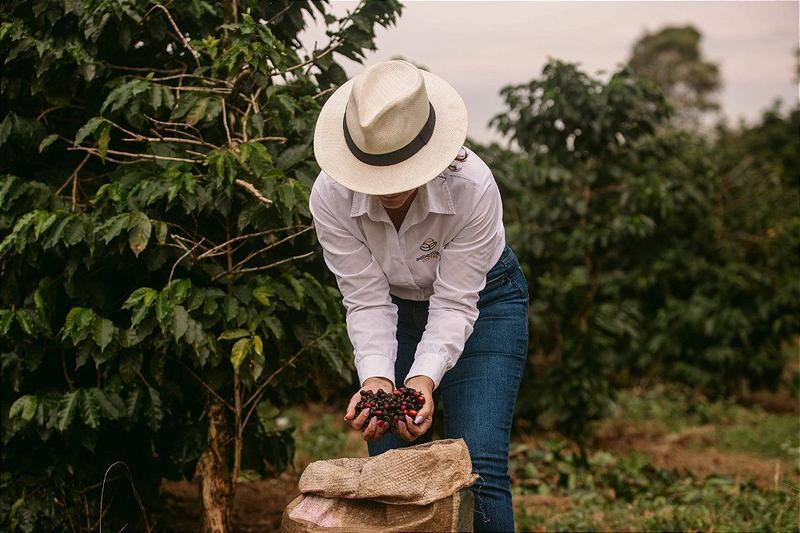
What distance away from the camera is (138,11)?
3.29m

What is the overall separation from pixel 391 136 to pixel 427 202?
0.29 meters

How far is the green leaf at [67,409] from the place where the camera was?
312cm

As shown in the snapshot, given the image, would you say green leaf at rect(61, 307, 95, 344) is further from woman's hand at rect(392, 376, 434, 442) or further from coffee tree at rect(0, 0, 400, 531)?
woman's hand at rect(392, 376, 434, 442)

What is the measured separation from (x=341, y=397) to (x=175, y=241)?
4.14m

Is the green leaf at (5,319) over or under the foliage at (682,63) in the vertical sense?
under

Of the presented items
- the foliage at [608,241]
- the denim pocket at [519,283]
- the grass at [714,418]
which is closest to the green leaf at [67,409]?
the denim pocket at [519,283]

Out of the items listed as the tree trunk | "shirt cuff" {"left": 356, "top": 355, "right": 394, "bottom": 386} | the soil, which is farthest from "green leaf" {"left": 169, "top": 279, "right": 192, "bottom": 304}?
the soil

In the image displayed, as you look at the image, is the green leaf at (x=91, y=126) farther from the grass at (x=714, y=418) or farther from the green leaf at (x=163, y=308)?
the grass at (x=714, y=418)

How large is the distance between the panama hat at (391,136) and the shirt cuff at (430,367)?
1.68 feet

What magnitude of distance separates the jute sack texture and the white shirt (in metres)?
0.35

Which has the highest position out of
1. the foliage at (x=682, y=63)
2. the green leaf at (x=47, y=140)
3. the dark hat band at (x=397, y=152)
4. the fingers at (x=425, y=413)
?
the foliage at (x=682, y=63)

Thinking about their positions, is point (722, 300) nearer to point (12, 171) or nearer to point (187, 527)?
point (187, 527)

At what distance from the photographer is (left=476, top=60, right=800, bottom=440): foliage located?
19.6 feet

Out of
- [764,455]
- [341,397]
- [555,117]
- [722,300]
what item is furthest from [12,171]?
[722,300]
